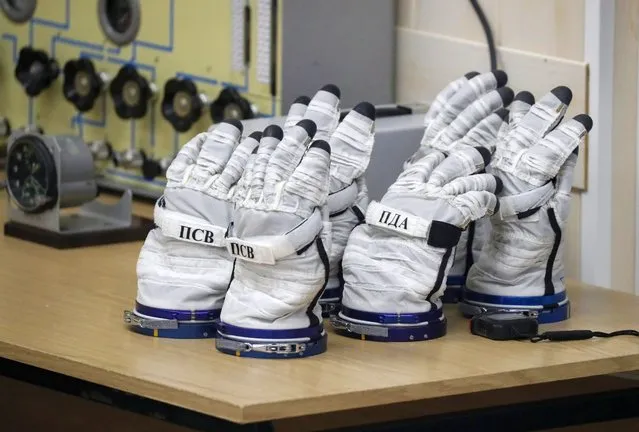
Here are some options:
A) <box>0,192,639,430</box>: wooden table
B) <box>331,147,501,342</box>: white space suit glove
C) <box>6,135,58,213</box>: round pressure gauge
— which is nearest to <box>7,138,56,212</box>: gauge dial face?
<box>6,135,58,213</box>: round pressure gauge

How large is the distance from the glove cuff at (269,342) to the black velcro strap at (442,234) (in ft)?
0.54

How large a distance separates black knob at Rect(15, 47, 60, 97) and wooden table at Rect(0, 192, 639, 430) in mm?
854

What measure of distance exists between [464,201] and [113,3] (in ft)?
3.79

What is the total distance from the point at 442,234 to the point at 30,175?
0.83 m

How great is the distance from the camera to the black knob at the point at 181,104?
2426 mm

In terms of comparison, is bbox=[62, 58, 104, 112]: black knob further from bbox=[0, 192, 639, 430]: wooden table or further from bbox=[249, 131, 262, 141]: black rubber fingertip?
bbox=[249, 131, 262, 141]: black rubber fingertip

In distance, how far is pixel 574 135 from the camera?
171 cm

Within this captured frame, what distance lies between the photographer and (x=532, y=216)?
1719 millimetres

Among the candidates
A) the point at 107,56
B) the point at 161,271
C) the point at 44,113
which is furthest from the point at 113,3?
the point at 161,271

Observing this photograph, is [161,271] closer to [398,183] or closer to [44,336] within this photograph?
[44,336]

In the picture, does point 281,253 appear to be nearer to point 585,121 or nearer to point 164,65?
point 585,121

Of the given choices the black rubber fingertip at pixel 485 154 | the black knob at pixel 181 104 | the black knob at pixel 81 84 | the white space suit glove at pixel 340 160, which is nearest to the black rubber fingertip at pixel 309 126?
the white space suit glove at pixel 340 160

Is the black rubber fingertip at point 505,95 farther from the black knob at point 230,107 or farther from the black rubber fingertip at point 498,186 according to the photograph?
the black knob at point 230,107

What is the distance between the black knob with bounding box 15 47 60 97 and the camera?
8.77 feet
